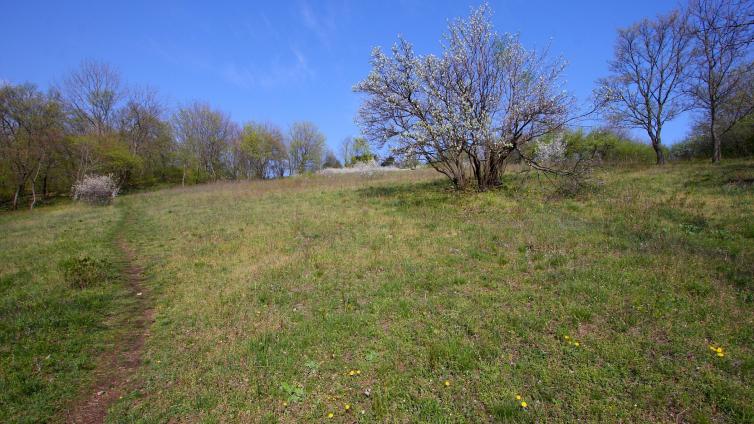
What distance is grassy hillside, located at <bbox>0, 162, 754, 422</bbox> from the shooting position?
13.2 feet

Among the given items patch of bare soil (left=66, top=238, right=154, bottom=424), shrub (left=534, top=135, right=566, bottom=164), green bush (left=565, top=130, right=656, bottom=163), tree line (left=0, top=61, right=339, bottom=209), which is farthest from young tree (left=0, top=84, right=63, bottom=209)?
green bush (left=565, top=130, right=656, bottom=163)

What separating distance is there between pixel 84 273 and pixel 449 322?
30.3 ft

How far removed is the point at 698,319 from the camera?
4973 millimetres

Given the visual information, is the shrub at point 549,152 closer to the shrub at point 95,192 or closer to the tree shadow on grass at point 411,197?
the tree shadow on grass at point 411,197

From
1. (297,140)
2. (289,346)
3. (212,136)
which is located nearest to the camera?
(289,346)

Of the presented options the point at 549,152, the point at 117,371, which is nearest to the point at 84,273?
the point at 117,371

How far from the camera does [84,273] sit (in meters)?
8.42

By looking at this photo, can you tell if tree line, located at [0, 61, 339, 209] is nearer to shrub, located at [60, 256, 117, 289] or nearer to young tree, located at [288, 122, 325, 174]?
young tree, located at [288, 122, 325, 174]

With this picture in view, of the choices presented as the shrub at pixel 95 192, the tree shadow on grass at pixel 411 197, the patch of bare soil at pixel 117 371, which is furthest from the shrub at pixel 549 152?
the shrub at pixel 95 192

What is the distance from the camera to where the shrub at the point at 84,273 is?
8.26 m

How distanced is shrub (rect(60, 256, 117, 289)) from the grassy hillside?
0.34m

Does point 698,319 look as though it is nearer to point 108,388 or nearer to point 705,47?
point 108,388

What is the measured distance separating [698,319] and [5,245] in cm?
2170

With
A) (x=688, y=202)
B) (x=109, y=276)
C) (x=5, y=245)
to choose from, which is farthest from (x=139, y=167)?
(x=688, y=202)
